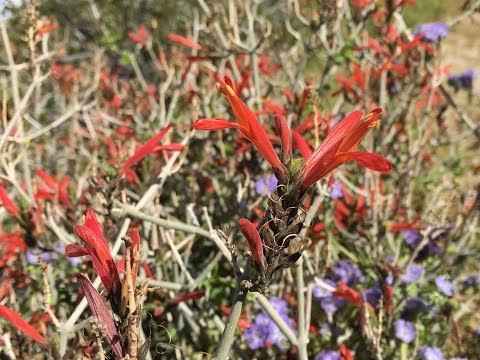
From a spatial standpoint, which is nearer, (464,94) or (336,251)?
(336,251)

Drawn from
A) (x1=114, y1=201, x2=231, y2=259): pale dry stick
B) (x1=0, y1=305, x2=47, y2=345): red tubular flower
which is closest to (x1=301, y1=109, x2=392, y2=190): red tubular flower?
Result: (x1=114, y1=201, x2=231, y2=259): pale dry stick

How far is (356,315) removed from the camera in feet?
7.79

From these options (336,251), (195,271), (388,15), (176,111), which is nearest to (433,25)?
(388,15)

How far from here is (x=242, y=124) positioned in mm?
1045

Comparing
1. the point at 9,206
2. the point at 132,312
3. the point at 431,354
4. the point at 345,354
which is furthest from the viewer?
the point at 431,354

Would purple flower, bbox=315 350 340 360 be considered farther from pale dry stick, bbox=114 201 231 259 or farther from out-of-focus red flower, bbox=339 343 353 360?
pale dry stick, bbox=114 201 231 259

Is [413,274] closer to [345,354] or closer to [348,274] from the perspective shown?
[348,274]

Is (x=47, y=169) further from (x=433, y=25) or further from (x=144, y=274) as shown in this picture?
(x=433, y=25)

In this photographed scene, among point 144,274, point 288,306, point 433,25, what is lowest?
point 288,306

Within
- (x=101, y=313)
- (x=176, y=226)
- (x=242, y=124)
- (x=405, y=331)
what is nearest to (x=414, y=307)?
(x=405, y=331)

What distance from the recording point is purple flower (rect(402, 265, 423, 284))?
237 cm

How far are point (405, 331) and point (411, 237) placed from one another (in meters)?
0.64

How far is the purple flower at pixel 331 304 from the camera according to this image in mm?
2273

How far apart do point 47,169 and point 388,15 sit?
300cm
